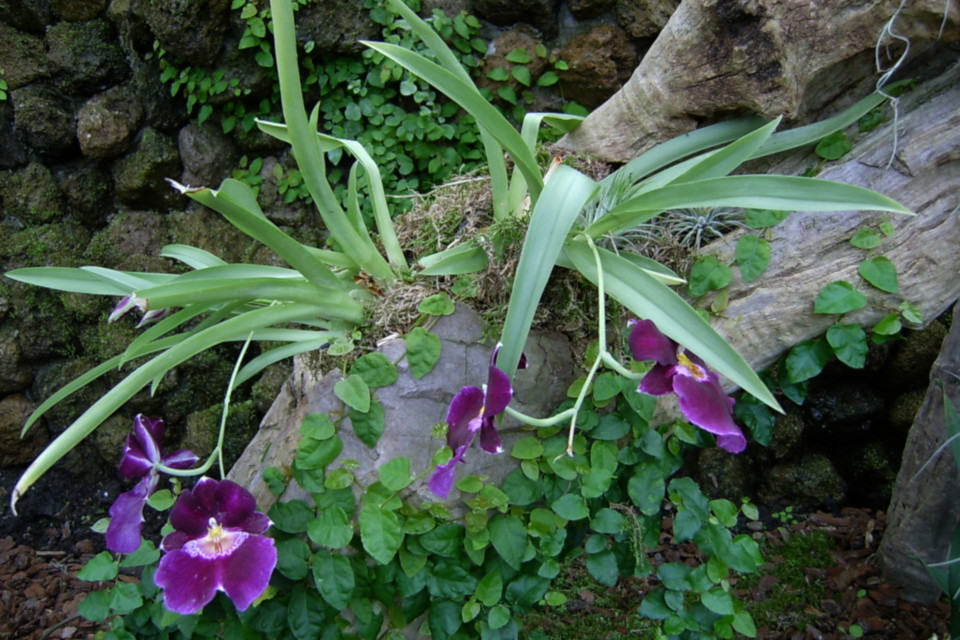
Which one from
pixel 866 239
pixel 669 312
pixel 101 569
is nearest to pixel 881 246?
pixel 866 239

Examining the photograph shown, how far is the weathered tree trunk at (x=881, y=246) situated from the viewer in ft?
4.92

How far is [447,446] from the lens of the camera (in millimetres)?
1259

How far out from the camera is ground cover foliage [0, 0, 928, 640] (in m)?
1.28

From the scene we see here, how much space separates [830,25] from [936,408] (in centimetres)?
106

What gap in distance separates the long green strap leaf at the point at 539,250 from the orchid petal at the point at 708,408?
0.84 ft

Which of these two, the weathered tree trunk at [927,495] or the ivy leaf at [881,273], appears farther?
the weathered tree trunk at [927,495]

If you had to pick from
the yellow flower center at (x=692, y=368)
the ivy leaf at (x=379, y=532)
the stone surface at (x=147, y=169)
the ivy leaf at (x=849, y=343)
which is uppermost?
the yellow flower center at (x=692, y=368)

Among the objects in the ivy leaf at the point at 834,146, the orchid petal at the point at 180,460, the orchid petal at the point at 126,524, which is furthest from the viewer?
the ivy leaf at the point at 834,146

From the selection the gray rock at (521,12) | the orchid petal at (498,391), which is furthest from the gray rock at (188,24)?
the orchid petal at (498,391)

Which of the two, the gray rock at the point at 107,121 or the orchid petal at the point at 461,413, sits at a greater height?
the orchid petal at the point at 461,413

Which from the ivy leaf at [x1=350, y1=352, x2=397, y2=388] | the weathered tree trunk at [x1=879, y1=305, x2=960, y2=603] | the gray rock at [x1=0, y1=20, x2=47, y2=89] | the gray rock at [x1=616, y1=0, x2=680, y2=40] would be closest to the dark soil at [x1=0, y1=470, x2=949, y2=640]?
the weathered tree trunk at [x1=879, y1=305, x2=960, y2=603]

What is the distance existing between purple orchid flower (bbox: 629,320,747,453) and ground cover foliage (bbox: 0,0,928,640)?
0.21ft

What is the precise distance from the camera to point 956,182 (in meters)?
1.50

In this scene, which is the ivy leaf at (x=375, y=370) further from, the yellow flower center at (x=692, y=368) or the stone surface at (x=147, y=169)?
the stone surface at (x=147, y=169)
